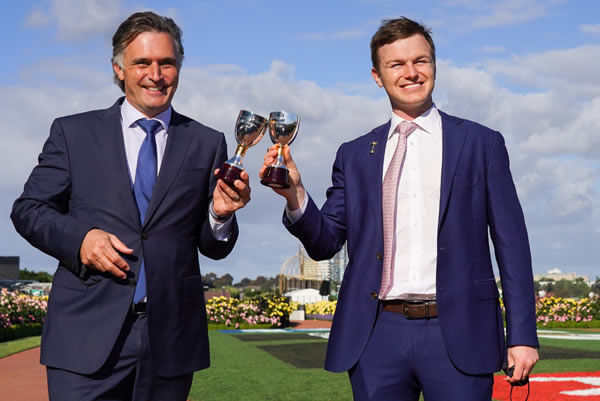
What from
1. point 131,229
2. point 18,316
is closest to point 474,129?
point 131,229

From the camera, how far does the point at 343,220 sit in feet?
12.3

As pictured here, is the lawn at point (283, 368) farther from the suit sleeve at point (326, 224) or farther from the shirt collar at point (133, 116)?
the shirt collar at point (133, 116)

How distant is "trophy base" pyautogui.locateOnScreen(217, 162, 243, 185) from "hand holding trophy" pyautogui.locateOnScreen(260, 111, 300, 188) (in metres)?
0.17

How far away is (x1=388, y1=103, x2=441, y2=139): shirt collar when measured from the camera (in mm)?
3666

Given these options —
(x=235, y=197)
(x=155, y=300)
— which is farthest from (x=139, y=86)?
(x=155, y=300)

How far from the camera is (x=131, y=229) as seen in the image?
3.25m

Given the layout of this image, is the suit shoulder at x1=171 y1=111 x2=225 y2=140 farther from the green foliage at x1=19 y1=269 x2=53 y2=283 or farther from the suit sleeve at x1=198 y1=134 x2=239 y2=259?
the green foliage at x1=19 y1=269 x2=53 y2=283

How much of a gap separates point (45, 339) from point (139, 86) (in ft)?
3.99

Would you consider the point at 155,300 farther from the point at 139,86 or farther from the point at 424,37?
the point at 424,37

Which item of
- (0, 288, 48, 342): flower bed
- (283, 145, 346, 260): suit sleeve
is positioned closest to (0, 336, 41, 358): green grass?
(0, 288, 48, 342): flower bed

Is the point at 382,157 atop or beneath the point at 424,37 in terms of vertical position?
beneath

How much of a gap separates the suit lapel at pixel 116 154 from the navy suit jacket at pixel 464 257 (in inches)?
30.5

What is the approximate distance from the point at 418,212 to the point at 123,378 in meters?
1.52

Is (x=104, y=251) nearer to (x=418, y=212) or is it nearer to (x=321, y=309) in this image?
(x=418, y=212)
